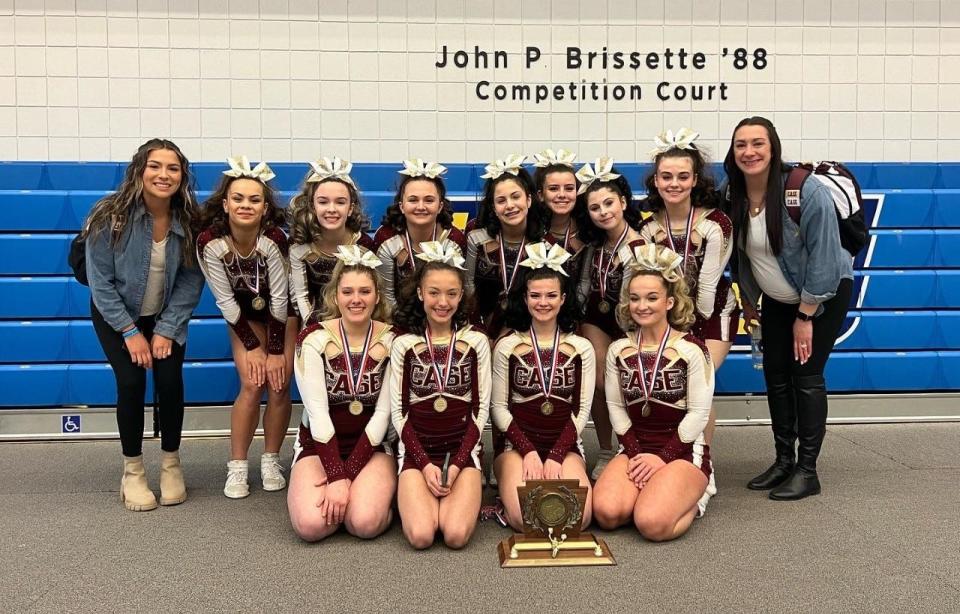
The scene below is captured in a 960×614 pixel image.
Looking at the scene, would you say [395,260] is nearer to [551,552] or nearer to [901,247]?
[551,552]

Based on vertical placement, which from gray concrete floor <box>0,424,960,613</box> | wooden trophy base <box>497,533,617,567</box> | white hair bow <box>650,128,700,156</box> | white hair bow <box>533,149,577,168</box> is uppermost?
white hair bow <box>650,128,700,156</box>

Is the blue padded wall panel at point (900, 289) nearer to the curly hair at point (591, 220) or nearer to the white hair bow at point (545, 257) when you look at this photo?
the curly hair at point (591, 220)

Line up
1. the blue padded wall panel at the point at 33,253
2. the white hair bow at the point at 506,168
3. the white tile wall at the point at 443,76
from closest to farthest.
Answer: the white hair bow at the point at 506,168 → the blue padded wall panel at the point at 33,253 → the white tile wall at the point at 443,76

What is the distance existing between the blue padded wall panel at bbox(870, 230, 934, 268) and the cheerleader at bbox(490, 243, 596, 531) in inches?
100.0

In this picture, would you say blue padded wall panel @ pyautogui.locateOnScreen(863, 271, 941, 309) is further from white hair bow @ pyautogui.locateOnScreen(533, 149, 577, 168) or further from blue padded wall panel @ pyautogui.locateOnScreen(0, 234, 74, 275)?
blue padded wall panel @ pyautogui.locateOnScreen(0, 234, 74, 275)

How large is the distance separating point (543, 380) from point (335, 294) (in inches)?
35.1

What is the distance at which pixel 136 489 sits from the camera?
326 cm

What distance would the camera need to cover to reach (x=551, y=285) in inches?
120

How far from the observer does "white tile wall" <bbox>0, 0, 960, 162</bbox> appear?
4.84m

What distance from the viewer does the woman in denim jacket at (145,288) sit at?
125 inches

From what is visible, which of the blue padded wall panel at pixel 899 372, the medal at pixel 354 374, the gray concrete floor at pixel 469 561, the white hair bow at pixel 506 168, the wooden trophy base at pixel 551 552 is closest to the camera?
the gray concrete floor at pixel 469 561

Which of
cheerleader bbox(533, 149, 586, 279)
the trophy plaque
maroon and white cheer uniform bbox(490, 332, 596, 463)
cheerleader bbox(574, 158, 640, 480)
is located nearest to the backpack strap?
cheerleader bbox(574, 158, 640, 480)

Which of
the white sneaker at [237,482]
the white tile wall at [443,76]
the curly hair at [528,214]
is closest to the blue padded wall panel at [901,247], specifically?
the white tile wall at [443,76]

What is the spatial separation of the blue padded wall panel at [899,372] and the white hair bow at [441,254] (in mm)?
2908
